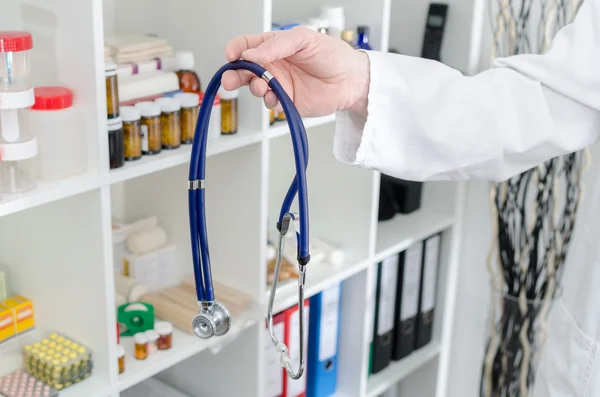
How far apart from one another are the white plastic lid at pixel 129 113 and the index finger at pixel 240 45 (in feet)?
1.07

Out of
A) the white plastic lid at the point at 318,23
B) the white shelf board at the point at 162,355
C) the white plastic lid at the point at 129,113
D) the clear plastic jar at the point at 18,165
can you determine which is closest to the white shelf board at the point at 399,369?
the white shelf board at the point at 162,355

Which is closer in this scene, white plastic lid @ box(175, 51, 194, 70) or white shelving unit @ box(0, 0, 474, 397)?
white shelving unit @ box(0, 0, 474, 397)

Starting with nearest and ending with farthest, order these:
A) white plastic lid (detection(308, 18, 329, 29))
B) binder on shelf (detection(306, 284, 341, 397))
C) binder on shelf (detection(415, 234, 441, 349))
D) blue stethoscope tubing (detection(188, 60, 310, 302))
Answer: blue stethoscope tubing (detection(188, 60, 310, 302)) → white plastic lid (detection(308, 18, 329, 29)) → binder on shelf (detection(306, 284, 341, 397)) → binder on shelf (detection(415, 234, 441, 349))

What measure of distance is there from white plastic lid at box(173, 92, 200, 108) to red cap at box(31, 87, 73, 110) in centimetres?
25

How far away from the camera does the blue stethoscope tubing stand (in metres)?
0.97

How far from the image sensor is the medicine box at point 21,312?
1.43m

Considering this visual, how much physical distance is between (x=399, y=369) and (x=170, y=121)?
1086 mm

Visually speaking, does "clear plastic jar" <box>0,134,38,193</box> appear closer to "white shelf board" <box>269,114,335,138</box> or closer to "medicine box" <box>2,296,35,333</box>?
"medicine box" <box>2,296,35,333</box>

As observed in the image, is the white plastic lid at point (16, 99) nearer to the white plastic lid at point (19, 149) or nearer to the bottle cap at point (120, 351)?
the white plastic lid at point (19, 149)

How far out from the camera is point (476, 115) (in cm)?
128

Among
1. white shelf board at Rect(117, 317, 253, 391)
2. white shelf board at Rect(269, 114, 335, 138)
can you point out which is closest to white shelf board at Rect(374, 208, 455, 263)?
white shelf board at Rect(269, 114, 335, 138)

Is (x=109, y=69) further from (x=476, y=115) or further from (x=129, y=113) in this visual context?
(x=476, y=115)

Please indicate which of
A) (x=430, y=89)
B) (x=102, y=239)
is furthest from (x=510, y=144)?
(x=102, y=239)

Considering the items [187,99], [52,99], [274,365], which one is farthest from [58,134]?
[274,365]
